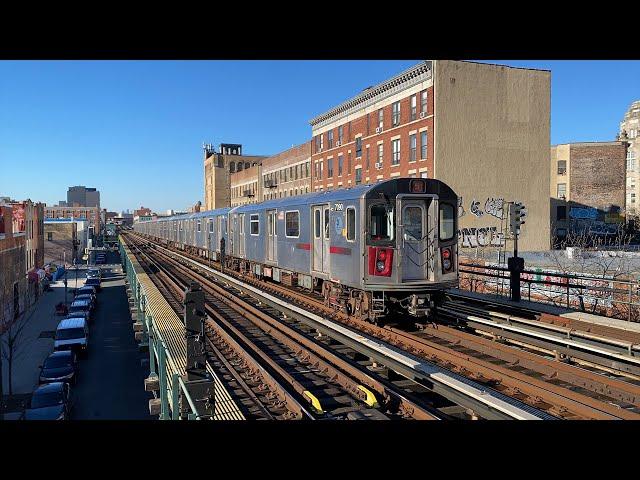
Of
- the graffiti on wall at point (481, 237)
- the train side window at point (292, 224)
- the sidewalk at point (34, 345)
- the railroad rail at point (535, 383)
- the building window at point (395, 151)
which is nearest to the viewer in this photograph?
the railroad rail at point (535, 383)

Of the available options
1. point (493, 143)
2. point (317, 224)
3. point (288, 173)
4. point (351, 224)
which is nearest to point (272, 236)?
point (317, 224)

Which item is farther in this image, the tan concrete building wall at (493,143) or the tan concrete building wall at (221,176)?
the tan concrete building wall at (221,176)

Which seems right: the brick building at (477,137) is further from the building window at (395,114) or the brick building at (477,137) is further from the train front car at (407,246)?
the train front car at (407,246)

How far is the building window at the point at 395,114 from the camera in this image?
34.9m

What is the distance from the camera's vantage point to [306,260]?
1539cm

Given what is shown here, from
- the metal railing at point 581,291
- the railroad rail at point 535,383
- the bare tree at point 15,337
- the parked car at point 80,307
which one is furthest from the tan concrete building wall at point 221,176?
the railroad rail at point 535,383

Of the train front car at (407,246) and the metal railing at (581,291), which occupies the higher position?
the train front car at (407,246)

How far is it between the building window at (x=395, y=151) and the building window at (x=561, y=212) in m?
20.7

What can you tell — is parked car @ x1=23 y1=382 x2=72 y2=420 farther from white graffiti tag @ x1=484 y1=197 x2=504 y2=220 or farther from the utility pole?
white graffiti tag @ x1=484 y1=197 x2=504 y2=220

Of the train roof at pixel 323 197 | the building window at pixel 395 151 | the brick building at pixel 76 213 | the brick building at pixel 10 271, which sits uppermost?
the building window at pixel 395 151

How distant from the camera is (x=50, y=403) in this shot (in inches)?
655

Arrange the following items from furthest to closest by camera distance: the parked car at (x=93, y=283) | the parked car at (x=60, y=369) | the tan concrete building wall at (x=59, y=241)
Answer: the tan concrete building wall at (x=59, y=241)
the parked car at (x=93, y=283)
the parked car at (x=60, y=369)
